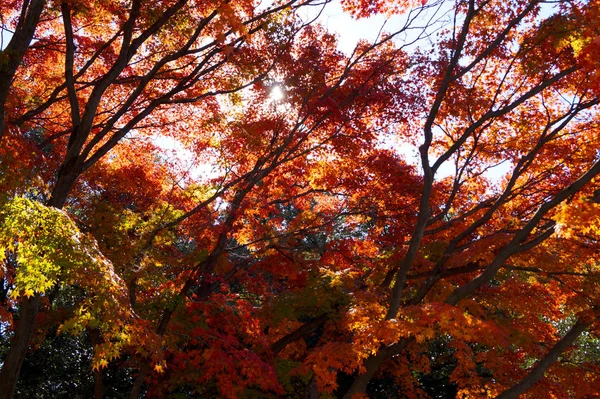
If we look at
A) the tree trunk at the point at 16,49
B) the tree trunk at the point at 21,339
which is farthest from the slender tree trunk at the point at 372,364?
the tree trunk at the point at 16,49

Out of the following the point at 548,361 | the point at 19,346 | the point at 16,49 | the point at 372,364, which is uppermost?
the point at 16,49

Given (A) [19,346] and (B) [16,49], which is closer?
(B) [16,49]

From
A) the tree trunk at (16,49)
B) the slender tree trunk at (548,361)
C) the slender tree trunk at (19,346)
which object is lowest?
the slender tree trunk at (19,346)

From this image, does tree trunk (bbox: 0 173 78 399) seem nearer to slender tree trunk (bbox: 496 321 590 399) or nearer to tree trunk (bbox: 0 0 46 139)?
tree trunk (bbox: 0 0 46 139)

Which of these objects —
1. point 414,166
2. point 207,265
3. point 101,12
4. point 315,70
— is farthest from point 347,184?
point 101,12

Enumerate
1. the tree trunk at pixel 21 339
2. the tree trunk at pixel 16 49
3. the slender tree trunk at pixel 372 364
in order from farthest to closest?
the slender tree trunk at pixel 372 364 < the tree trunk at pixel 21 339 < the tree trunk at pixel 16 49

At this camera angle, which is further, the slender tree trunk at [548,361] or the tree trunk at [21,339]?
the slender tree trunk at [548,361]

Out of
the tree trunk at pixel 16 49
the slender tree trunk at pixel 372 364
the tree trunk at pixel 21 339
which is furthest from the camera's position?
the slender tree trunk at pixel 372 364

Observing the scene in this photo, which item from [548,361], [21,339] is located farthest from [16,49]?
[548,361]

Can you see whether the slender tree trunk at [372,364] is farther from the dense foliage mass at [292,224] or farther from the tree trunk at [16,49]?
the tree trunk at [16,49]

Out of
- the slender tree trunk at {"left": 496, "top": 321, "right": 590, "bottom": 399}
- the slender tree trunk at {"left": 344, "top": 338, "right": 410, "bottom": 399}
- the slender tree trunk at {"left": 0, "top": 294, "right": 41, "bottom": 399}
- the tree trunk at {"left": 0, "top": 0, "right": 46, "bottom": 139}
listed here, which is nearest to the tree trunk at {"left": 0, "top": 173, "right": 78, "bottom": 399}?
the slender tree trunk at {"left": 0, "top": 294, "right": 41, "bottom": 399}

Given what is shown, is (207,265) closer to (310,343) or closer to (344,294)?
(344,294)

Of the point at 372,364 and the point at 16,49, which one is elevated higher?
the point at 16,49

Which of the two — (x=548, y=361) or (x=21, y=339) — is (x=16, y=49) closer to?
(x=21, y=339)
